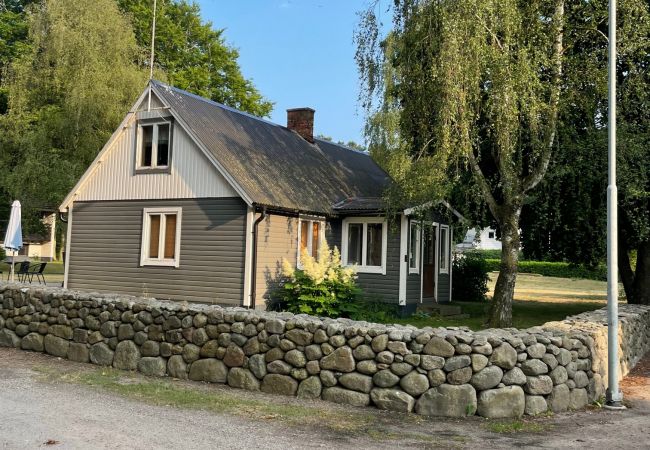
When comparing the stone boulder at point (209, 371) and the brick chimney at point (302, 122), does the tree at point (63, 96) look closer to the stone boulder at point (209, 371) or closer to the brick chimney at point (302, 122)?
the brick chimney at point (302, 122)

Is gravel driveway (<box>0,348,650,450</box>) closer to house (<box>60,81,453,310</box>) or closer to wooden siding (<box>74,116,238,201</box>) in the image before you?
house (<box>60,81,453,310</box>)

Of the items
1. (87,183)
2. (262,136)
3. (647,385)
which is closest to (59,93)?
(87,183)

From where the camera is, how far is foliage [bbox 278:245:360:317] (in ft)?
47.2

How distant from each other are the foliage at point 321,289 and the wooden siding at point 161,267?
1417mm

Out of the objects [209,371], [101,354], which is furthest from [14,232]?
[209,371]

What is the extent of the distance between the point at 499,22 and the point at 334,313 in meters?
7.47

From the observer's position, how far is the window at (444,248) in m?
20.0

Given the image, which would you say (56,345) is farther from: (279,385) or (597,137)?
(597,137)

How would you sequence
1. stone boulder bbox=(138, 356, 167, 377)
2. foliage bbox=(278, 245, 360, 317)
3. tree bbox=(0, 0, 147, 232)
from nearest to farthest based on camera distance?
stone boulder bbox=(138, 356, 167, 377)
foliage bbox=(278, 245, 360, 317)
tree bbox=(0, 0, 147, 232)

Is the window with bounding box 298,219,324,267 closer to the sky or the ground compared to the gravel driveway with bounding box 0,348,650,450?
closer to the sky

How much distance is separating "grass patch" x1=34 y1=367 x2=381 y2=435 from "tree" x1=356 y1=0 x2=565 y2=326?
6.48 m

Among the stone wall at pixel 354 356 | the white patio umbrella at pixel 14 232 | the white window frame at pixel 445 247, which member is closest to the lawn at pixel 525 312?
the white window frame at pixel 445 247

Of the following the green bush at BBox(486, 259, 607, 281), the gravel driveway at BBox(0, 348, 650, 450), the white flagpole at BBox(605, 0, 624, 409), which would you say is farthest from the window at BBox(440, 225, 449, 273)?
the green bush at BBox(486, 259, 607, 281)

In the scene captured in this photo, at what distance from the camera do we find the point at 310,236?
17.2 meters
